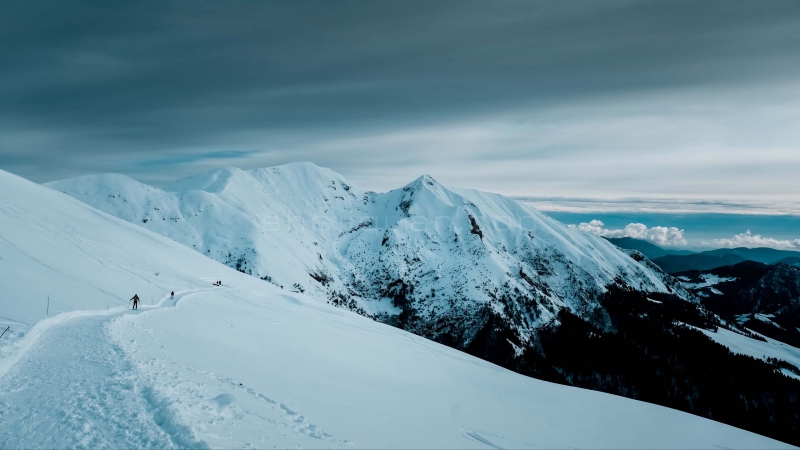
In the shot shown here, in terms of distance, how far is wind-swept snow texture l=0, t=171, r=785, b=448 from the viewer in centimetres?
877

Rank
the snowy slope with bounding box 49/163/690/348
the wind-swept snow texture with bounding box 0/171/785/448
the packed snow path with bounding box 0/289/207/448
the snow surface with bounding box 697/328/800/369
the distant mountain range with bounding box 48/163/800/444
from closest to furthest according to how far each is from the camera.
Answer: the packed snow path with bounding box 0/289/207/448 → the wind-swept snow texture with bounding box 0/171/785/448 → the distant mountain range with bounding box 48/163/800/444 → the snowy slope with bounding box 49/163/690/348 → the snow surface with bounding box 697/328/800/369

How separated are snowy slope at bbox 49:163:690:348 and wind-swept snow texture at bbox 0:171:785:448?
250ft

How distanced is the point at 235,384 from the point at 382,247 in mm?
139611

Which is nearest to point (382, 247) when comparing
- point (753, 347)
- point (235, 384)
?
point (235, 384)

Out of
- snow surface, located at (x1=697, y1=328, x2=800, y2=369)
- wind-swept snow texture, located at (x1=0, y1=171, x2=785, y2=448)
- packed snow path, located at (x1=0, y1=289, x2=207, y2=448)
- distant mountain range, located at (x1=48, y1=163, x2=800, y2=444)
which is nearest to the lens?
packed snow path, located at (x1=0, y1=289, x2=207, y2=448)

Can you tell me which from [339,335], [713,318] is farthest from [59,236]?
[713,318]

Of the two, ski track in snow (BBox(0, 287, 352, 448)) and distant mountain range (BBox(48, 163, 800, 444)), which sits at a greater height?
ski track in snow (BBox(0, 287, 352, 448))

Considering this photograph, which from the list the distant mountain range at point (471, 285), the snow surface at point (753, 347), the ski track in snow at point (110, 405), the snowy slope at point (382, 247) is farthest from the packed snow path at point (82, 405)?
the snow surface at point (753, 347)

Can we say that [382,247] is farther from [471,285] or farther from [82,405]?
[82,405]

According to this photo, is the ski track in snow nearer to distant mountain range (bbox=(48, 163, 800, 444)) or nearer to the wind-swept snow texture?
the wind-swept snow texture

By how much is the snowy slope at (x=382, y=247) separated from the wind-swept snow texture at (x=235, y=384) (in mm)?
76317

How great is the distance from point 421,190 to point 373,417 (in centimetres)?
18427

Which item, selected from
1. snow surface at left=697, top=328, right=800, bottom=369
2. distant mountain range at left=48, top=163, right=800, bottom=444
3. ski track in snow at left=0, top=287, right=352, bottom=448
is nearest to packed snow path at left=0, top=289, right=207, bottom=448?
ski track in snow at left=0, top=287, right=352, bottom=448

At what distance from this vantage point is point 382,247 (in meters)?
151
